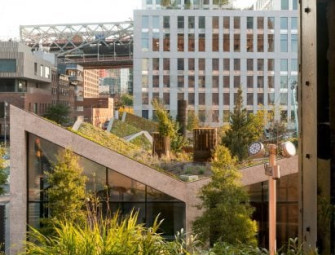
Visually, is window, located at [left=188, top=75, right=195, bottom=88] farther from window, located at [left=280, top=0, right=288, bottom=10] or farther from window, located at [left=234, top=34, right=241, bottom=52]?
window, located at [left=280, top=0, right=288, bottom=10]

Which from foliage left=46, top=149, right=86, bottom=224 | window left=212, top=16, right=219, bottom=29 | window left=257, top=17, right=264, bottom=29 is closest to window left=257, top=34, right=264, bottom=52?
window left=257, top=17, right=264, bottom=29

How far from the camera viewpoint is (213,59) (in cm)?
6931

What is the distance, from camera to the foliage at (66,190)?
57.1 ft

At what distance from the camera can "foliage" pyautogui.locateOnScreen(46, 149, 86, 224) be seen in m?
17.4

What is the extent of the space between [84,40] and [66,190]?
10098 cm

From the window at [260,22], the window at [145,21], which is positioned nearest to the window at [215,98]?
the window at [260,22]

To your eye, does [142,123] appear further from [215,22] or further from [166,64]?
[215,22]

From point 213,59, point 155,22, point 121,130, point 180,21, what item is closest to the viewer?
point 121,130

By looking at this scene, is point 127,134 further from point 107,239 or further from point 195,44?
point 107,239

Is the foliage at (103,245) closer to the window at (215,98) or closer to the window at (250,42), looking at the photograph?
the window at (215,98)

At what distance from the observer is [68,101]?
325ft

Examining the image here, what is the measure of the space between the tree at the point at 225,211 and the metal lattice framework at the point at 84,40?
3659 inches

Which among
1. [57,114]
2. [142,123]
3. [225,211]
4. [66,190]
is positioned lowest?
[225,211]

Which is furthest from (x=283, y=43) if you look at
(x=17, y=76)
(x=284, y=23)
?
(x=17, y=76)
